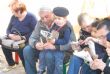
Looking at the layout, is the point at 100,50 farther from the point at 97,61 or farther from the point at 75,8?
the point at 75,8

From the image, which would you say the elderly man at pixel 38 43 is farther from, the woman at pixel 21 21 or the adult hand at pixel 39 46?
the woman at pixel 21 21

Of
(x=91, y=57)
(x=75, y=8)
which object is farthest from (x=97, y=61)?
(x=75, y=8)

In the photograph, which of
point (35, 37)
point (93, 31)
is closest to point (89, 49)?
point (93, 31)

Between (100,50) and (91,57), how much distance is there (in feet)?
0.36

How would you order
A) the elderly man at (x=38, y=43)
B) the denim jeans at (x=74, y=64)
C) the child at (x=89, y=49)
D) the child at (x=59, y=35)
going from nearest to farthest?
the child at (x=89, y=49)
the denim jeans at (x=74, y=64)
the child at (x=59, y=35)
the elderly man at (x=38, y=43)

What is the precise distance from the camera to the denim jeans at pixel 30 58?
11.1ft

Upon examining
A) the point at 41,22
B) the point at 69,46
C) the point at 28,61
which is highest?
the point at 41,22

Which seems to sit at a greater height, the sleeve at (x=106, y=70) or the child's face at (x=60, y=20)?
the child's face at (x=60, y=20)

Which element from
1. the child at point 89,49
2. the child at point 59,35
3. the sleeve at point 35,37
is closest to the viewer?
the child at point 89,49

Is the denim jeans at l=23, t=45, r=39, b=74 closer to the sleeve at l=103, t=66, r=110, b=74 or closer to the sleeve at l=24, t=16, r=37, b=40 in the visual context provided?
the sleeve at l=24, t=16, r=37, b=40

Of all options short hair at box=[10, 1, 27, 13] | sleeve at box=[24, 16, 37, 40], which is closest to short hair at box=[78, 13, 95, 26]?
sleeve at box=[24, 16, 37, 40]

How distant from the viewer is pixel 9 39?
3699 millimetres

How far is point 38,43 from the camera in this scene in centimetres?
325

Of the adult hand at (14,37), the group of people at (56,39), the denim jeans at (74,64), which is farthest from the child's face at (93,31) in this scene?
the adult hand at (14,37)
